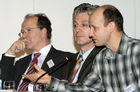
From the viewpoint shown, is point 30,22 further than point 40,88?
Yes

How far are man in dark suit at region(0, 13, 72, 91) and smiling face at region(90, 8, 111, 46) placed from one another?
1.19 metres

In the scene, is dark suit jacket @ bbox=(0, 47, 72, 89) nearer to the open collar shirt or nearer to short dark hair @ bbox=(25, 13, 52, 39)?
short dark hair @ bbox=(25, 13, 52, 39)

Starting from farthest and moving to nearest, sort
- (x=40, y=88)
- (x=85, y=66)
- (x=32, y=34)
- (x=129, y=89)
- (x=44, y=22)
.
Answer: (x=44, y=22), (x=32, y=34), (x=85, y=66), (x=40, y=88), (x=129, y=89)

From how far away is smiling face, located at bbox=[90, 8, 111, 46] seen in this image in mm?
2777

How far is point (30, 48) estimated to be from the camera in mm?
4125

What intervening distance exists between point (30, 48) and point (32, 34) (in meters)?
0.18

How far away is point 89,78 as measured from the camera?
2932 millimetres

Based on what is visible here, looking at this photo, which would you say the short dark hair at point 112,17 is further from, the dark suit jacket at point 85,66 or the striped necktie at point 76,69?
the striped necktie at point 76,69

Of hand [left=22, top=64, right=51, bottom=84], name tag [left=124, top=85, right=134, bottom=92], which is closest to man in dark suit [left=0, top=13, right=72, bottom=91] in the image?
hand [left=22, top=64, right=51, bottom=84]

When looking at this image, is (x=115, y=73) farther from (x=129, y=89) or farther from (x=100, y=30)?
(x=100, y=30)

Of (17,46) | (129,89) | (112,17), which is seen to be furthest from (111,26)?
(17,46)

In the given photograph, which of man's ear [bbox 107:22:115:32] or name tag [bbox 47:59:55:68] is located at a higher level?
man's ear [bbox 107:22:115:32]

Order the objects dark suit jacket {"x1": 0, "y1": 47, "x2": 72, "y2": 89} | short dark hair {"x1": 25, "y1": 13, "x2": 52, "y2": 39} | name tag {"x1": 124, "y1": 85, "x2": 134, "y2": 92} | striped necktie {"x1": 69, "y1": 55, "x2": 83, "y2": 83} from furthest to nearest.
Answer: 1. short dark hair {"x1": 25, "y1": 13, "x2": 52, "y2": 39}
2. dark suit jacket {"x1": 0, "y1": 47, "x2": 72, "y2": 89}
3. striped necktie {"x1": 69, "y1": 55, "x2": 83, "y2": 83}
4. name tag {"x1": 124, "y1": 85, "x2": 134, "y2": 92}

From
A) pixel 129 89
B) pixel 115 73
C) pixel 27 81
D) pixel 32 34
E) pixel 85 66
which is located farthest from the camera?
pixel 32 34
